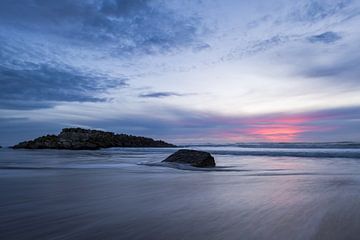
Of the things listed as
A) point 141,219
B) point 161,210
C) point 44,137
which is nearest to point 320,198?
point 161,210

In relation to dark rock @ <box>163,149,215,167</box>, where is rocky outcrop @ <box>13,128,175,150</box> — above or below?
above

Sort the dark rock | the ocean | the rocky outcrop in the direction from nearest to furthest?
the ocean < the dark rock < the rocky outcrop

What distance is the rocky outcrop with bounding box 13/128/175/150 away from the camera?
29.8m

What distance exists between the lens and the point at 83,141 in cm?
3039

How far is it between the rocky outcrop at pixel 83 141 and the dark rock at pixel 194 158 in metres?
19.8

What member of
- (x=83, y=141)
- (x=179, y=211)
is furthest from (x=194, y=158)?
(x=83, y=141)

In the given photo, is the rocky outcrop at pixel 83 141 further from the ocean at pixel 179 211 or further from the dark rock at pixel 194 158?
the ocean at pixel 179 211

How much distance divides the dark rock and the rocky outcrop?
1983 centimetres

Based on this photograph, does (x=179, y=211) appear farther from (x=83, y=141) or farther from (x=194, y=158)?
(x=83, y=141)

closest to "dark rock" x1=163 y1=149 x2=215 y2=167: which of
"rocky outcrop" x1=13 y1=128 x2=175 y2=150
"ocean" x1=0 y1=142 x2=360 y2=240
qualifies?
"ocean" x1=0 y1=142 x2=360 y2=240

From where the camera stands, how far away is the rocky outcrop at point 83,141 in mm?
29750

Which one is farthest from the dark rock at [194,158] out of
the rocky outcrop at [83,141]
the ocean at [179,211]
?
the rocky outcrop at [83,141]

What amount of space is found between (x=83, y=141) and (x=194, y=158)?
72.3ft

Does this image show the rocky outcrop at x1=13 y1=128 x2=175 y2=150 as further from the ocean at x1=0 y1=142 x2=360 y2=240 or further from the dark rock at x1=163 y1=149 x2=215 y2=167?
the ocean at x1=0 y1=142 x2=360 y2=240
